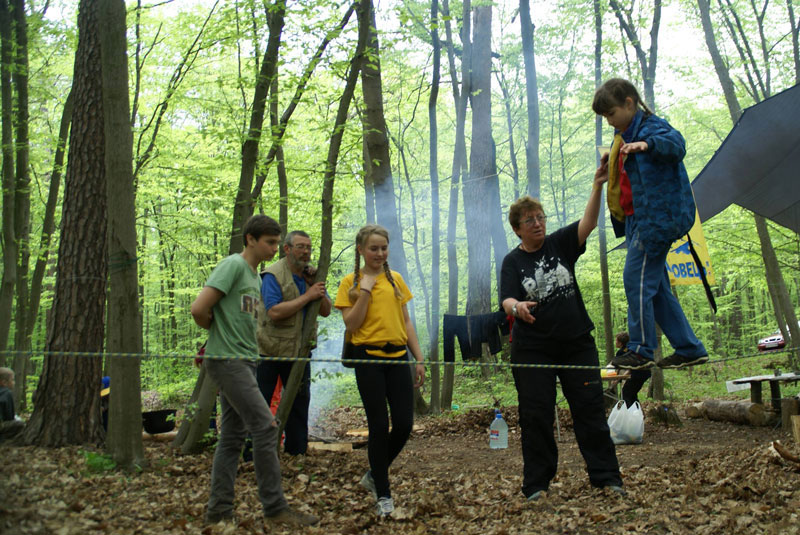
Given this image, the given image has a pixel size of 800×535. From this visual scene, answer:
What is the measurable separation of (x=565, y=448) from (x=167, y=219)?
1447cm

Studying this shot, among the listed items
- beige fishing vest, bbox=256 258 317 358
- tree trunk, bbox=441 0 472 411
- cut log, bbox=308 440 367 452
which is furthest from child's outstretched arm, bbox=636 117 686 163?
tree trunk, bbox=441 0 472 411

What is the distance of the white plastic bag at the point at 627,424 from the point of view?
7.23 meters

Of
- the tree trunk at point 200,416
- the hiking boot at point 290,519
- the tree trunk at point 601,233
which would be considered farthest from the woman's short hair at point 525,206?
Answer: the tree trunk at point 601,233

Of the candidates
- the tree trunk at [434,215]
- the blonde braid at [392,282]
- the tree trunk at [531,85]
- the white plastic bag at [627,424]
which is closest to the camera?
the blonde braid at [392,282]

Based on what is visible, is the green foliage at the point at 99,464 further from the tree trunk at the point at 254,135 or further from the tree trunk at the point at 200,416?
the tree trunk at the point at 254,135

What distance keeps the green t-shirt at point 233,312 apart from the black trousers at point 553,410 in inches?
64.3

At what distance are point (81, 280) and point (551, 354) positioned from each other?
4.58m

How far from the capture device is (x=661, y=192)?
3221 millimetres

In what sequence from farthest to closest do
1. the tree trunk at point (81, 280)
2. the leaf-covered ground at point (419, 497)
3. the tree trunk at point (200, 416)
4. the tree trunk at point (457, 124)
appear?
the tree trunk at point (457, 124), the tree trunk at point (81, 280), the tree trunk at point (200, 416), the leaf-covered ground at point (419, 497)

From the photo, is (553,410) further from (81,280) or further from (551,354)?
(81,280)

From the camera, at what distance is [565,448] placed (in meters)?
7.14

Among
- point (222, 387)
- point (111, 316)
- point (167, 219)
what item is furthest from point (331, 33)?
point (167, 219)

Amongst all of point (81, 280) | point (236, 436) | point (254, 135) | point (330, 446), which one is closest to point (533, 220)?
point (236, 436)

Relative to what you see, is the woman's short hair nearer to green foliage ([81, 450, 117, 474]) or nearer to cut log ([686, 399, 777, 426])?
green foliage ([81, 450, 117, 474])
